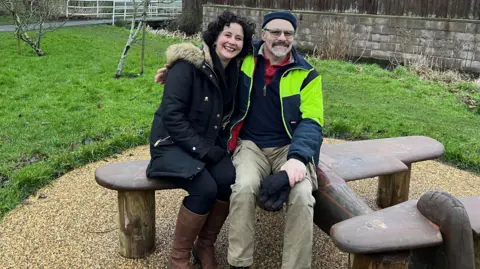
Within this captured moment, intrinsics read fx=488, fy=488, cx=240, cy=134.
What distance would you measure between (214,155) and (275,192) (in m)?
0.49

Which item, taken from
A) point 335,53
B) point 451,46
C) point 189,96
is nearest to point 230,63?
point 189,96

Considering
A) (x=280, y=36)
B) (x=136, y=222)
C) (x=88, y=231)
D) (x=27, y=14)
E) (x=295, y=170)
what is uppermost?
(x=27, y=14)

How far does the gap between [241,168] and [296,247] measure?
577 millimetres

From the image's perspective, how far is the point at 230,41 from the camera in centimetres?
301

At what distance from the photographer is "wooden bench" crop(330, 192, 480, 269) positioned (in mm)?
2180

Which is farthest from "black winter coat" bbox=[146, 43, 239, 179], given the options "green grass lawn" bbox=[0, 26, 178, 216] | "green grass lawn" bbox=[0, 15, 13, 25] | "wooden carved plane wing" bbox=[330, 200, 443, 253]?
"green grass lawn" bbox=[0, 15, 13, 25]

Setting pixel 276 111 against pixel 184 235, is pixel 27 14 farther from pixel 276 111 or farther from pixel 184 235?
pixel 184 235

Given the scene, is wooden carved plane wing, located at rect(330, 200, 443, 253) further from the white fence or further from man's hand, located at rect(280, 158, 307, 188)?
the white fence

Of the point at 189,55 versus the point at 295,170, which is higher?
the point at 189,55

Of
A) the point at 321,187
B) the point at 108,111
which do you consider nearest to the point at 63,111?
the point at 108,111

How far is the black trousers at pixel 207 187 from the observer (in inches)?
110

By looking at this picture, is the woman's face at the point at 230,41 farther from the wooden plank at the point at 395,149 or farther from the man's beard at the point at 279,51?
the wooden plank at the point at 395,149

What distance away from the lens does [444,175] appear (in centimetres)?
488

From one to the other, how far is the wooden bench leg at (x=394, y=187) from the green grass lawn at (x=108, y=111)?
147 cm
